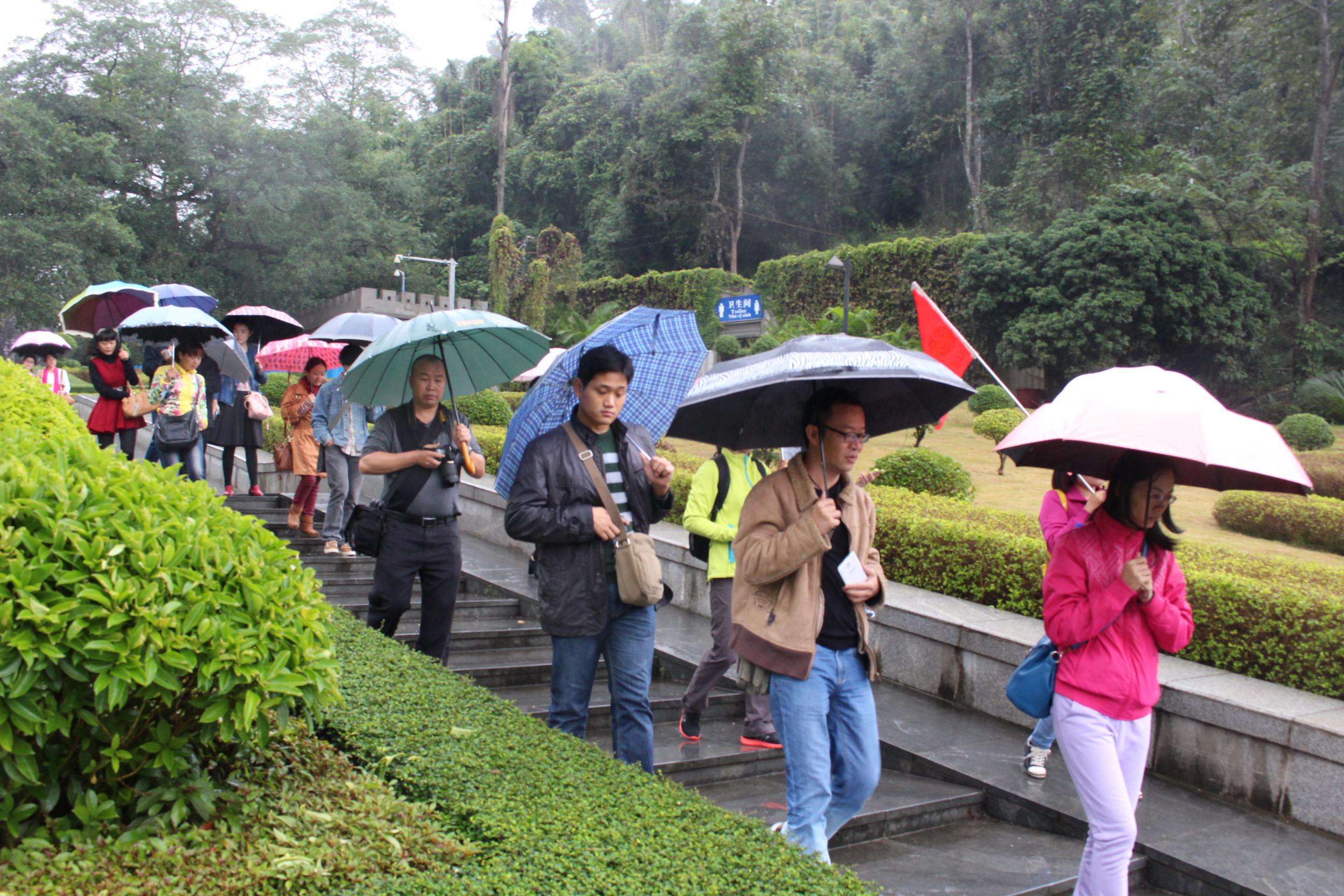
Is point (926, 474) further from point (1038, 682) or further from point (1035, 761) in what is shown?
point (1038, 682)

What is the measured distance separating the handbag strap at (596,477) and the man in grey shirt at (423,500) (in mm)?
924

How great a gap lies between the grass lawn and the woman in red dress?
7.63 metres

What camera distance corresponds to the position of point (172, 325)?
8.14m

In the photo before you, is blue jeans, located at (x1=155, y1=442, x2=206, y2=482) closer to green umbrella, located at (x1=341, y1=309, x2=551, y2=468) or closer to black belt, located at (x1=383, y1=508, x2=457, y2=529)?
green umbrella, located at (x1=341, y1=309, x2=551, y2=468)

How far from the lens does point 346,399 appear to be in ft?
16.4

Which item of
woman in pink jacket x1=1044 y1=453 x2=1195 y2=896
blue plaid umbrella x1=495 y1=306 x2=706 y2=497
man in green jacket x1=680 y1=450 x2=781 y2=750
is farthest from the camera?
man in green jacket x1=680 y1=450 x2=781 y2=750

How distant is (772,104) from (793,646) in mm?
41655

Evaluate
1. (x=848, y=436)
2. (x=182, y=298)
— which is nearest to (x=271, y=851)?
(x=848, y=436)

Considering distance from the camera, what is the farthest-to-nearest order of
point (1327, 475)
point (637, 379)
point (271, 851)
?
1. point (1327, 475)
2. point (637, 379)
3. point (271, 851)

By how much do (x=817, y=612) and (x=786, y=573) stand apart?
0.17 m

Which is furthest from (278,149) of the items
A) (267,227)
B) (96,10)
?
(96,10)

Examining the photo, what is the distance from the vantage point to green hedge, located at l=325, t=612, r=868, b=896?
8.25 feet

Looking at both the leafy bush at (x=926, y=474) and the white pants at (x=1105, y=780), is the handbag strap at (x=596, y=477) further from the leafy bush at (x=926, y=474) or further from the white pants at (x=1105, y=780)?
the leafy bush at (x=926, y=474)

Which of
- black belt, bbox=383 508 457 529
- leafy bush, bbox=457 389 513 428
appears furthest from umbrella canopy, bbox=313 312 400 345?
leafy bush, bbox=457 389 513 428
